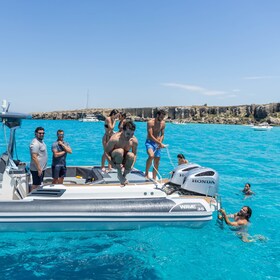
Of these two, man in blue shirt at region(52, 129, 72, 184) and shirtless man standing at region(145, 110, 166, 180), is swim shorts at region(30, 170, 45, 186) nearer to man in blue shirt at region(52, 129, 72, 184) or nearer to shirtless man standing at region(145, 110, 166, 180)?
man in blue shirt at region(52, 129, 72, 184)

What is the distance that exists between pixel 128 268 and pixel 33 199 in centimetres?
227

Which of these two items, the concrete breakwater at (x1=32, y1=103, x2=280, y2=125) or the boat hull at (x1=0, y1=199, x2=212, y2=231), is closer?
the boat hull at (x1=0, y1=199, x2=212, y2=231)

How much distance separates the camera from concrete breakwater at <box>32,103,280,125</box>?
3812 inches

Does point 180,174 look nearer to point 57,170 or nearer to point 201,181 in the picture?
point 201,181

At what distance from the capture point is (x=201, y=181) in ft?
22.0

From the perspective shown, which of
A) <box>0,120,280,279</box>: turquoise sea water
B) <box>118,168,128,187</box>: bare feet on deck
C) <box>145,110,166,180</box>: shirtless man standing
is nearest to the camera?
<box>0,120,280,279</box>: turquoise sea water

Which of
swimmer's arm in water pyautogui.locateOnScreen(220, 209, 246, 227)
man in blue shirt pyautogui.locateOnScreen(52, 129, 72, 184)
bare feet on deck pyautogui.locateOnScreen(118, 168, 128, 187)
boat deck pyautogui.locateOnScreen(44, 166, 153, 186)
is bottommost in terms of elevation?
swimmer's arm in water pyautogui.locateOnScreen(220, 209, 246, 227)

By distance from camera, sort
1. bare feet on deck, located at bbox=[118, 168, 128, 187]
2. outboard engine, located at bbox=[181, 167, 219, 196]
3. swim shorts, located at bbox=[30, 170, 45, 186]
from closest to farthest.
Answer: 1. bare feet on deck, located at bbox=[118, 168, 128, 187]
2. swim shorts, located at bbox=[30, 170, 45, 186]
3. outboard engine, located at bbox=[181, 167, 219, 196]

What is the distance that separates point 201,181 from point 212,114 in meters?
113

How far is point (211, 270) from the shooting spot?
17.4 ft

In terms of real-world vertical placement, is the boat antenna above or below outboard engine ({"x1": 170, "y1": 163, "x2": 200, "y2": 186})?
above

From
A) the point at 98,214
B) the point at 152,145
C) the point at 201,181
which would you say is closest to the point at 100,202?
the point at 98,214

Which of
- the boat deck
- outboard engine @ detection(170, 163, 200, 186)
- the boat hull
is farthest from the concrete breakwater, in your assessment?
the boat hull

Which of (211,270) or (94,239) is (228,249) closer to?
(211,270)
